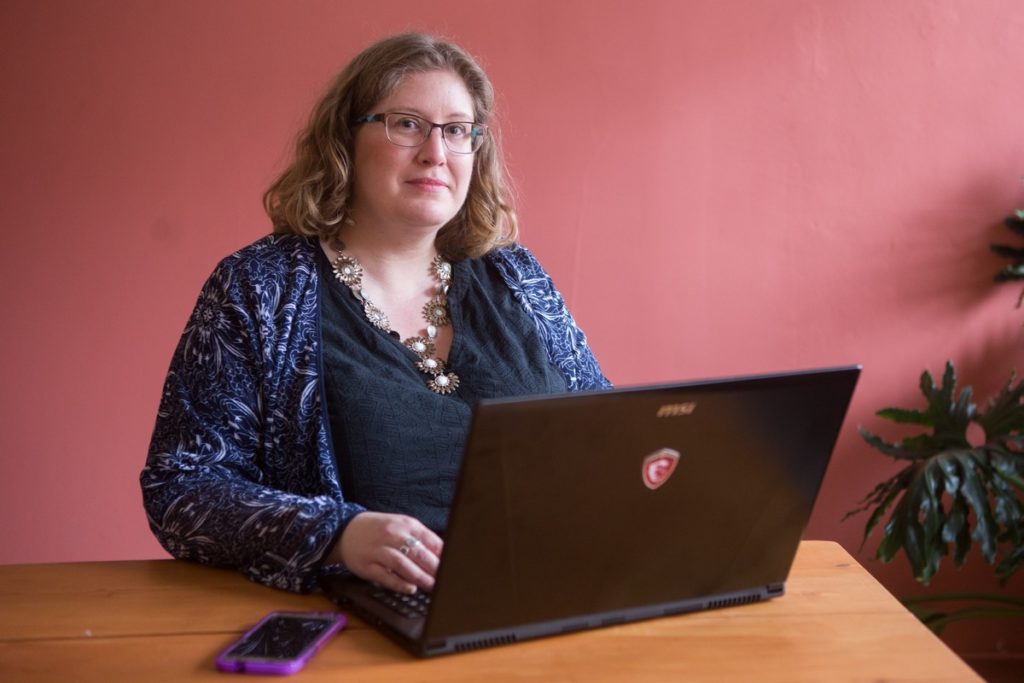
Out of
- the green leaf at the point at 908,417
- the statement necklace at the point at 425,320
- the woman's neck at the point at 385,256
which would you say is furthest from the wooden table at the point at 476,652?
the green leaf at the point at 908,417

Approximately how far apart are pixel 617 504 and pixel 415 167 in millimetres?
893

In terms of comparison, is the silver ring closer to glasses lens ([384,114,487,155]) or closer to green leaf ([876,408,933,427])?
glasses lens ([384,114,487,155])

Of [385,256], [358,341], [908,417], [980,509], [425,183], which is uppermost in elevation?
[425,183]

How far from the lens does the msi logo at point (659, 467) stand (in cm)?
107

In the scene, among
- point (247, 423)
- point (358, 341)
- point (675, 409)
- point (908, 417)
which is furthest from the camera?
point (908, 417)

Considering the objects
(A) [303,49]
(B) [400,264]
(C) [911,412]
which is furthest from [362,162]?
(C) [911,412]

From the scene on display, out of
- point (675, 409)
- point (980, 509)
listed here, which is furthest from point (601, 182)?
point (675, 409)

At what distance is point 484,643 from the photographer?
1104 millimetres

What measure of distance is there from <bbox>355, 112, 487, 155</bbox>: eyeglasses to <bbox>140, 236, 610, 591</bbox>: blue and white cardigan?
0.79 feet

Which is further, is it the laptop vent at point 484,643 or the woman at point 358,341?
the woman at point 358,341

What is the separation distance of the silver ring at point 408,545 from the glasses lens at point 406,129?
2.63 ft

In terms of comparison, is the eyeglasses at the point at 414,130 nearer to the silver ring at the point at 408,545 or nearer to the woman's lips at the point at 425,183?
the woman's lips at the point at 425,183

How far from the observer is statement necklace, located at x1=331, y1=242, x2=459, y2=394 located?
5.75 feet

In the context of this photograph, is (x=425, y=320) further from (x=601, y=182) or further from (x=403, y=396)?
(x=601, y=182)
